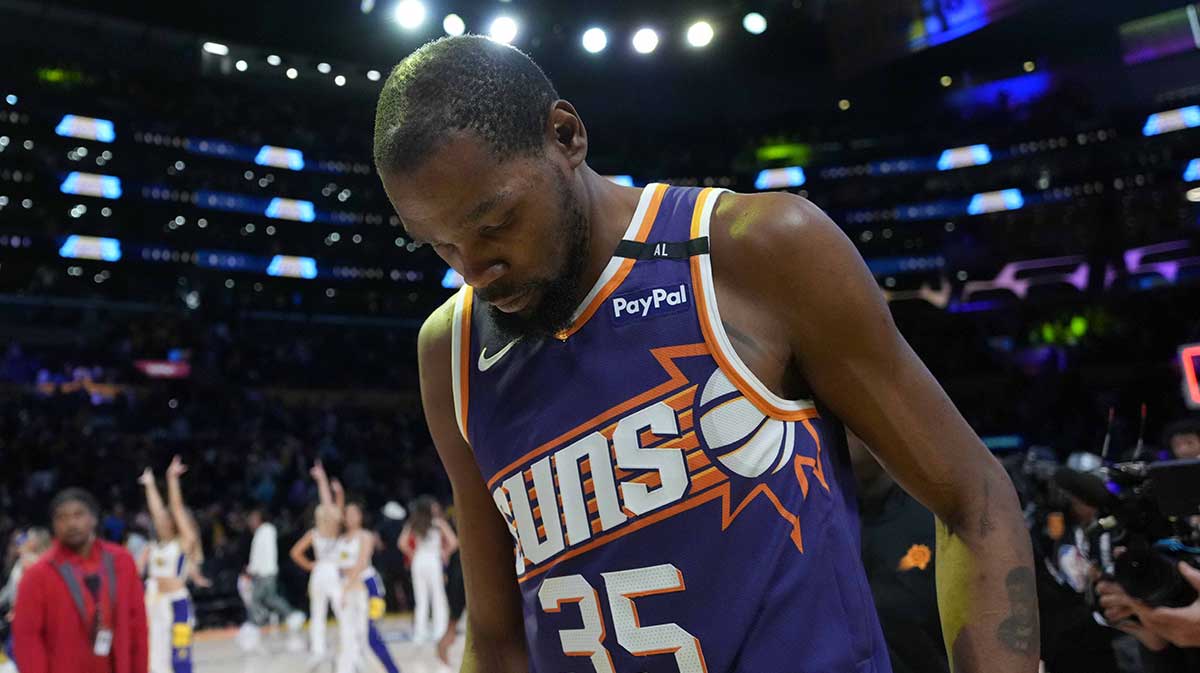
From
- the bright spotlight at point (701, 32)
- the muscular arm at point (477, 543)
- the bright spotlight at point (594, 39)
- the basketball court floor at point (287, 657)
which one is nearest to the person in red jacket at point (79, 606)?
the basketball court floor at point (287, 657)

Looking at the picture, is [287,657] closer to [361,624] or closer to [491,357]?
[361,624]

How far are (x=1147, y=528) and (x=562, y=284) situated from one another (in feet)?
7.31

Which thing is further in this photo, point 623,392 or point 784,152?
point 784,152

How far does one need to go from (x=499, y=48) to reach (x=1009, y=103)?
3102 centimetres

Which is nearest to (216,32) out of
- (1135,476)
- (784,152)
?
(784,152)

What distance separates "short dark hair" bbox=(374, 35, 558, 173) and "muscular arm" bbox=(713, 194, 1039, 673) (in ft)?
0.98

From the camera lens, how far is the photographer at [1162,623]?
277 centimetres

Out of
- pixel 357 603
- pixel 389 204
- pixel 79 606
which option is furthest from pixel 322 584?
pixel 389 204

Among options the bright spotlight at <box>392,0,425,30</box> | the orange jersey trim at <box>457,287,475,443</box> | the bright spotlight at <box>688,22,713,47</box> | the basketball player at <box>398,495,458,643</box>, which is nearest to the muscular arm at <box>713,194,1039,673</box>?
the orange jersey trim at <box>457,287,475,443</box>

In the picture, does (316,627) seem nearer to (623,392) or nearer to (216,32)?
(623,392)

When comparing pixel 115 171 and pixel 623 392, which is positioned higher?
pixel 115 171

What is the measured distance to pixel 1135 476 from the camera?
285 cm

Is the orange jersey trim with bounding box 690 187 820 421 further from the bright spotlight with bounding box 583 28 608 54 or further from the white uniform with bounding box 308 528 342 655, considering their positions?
the bright spotlight with bounding box 583 28 608 54

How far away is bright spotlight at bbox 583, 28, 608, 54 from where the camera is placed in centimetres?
2241
